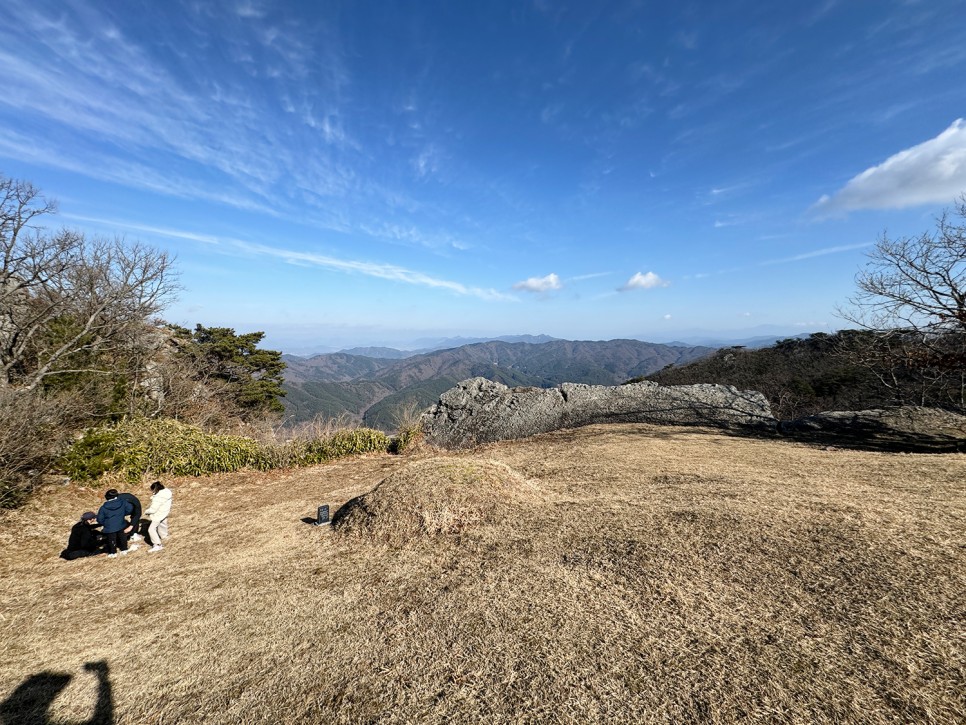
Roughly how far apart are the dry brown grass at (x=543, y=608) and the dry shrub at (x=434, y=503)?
6 centimetres

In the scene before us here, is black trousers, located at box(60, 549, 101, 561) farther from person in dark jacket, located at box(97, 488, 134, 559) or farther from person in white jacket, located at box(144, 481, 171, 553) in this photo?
person in white jacket, located at box(144, 481, 171, 553)

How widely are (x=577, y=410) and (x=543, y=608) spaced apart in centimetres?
1058

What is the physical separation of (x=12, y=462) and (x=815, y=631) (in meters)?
12.9

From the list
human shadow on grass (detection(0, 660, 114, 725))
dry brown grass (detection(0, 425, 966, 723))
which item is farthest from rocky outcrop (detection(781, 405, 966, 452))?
human shadow on grass (detection(0, 660, 114, 725))

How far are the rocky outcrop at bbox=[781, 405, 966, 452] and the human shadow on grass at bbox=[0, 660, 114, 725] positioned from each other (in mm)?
13367

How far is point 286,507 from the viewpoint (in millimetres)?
7645

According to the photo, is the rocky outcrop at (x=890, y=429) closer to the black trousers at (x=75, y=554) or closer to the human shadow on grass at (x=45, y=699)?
the human shadow on grass at (x=45, y=699)

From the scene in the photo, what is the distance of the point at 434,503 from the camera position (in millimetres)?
5949

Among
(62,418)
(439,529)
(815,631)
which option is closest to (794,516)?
(815,631)

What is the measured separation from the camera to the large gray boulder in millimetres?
12742

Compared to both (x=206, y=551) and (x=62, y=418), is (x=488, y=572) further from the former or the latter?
(x=62, y=418)

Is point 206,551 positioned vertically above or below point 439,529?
below

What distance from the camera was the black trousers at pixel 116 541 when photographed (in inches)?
238

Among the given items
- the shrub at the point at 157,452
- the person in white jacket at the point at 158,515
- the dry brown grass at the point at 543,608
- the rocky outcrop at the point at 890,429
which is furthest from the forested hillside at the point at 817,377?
the shrub at the point at 157,452
